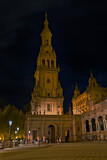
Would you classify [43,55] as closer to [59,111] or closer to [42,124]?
[59,111]

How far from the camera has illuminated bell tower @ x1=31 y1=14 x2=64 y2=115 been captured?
65.9 metres

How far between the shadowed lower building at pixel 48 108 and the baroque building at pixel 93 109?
5.16 meters

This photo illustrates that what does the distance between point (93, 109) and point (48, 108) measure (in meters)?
19.1

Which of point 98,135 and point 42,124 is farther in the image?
point 42,124

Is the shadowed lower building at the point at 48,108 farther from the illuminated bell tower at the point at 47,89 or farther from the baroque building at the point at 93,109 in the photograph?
the baroque building at the point at 93,109

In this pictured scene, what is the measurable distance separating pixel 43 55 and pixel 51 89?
53.5ft

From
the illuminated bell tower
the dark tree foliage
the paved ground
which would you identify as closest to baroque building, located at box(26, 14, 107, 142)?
the illuminated bell tower

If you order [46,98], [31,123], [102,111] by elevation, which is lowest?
[31,123]

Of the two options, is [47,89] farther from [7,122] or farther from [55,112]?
[7,122]

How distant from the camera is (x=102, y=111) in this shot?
5062 centimetres

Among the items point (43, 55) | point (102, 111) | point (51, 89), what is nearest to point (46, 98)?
point (51, 89)

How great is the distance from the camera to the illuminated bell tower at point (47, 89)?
65875 millimetres

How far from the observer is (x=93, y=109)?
68.5m

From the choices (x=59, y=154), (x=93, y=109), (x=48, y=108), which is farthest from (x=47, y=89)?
(x=59, y=154)
